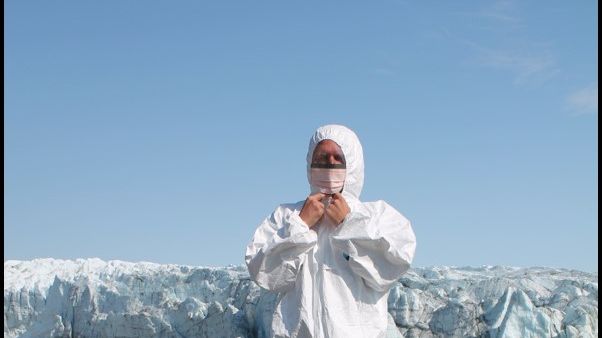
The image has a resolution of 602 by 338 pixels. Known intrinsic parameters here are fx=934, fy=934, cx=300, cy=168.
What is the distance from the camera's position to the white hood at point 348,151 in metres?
2.89

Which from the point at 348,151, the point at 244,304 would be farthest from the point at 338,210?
the point at 244,304

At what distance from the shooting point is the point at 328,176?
2891 millimetres

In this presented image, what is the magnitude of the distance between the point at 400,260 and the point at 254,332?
6.69 m

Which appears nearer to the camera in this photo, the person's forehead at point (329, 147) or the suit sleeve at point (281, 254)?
the suit sleeve at point (281, 254)

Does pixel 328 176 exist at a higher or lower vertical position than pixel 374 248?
higher

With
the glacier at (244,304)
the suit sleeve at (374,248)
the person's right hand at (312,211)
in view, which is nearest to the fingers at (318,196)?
the person's right hand at (312,211)

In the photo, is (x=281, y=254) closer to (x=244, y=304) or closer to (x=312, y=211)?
(x=312, y=211)

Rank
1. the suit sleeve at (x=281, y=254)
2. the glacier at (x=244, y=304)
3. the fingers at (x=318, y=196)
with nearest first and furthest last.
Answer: the suit sleeve at (x=281, y=254)
the fingers at (x=318, y=196)
the glacier at (x=244, y=304)

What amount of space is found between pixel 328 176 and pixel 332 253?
0.24 m

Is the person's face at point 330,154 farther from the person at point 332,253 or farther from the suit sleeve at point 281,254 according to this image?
the suit sleeve at point 281,254

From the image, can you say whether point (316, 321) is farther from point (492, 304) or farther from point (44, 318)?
point (44, 318)

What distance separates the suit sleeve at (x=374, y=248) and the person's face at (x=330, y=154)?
0.58ft

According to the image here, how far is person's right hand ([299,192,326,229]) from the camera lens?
285cm

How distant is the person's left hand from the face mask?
0.16ft
